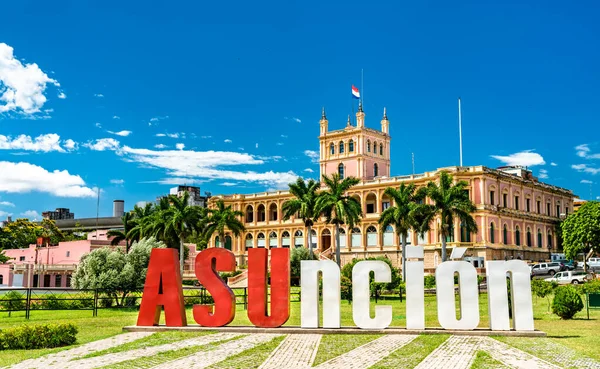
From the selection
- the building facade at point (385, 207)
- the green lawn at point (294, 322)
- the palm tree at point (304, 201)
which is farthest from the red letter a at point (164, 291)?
the building facade at point (385, 207)

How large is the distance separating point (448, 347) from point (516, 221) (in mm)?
56311

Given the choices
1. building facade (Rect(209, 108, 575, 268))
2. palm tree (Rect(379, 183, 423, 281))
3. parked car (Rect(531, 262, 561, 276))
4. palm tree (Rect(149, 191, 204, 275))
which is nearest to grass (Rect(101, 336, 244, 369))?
palm tree (Rect(379, 183, 423, 281))

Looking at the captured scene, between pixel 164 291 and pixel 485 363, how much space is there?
10578 millimetres

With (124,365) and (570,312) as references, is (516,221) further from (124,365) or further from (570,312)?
(124,365)

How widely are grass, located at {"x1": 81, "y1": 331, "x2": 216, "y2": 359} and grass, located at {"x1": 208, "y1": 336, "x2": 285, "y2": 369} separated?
110 inches

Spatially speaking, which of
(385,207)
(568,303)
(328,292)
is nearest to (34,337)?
(328,292)

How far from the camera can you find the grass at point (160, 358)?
47.0 feet

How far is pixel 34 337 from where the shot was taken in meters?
17.0

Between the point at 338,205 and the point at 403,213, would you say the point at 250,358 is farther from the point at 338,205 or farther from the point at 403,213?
the point at 403,213

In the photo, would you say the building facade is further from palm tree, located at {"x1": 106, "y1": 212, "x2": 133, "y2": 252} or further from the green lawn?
the green lawn

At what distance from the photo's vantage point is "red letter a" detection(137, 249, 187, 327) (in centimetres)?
2069

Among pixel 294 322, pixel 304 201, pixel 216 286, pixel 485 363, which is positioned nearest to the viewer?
pixel 485 363

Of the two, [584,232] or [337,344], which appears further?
[584,232]

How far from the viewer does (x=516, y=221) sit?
228 ft
